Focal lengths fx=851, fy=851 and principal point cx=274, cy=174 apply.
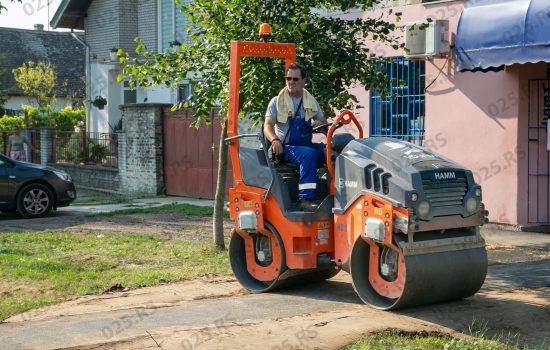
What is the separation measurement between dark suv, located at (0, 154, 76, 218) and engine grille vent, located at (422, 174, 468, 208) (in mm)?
11385

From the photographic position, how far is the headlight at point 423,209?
718cm

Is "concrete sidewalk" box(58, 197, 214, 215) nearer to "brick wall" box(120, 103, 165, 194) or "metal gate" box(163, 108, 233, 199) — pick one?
"metal gate" box(163, 108, 233, 199)

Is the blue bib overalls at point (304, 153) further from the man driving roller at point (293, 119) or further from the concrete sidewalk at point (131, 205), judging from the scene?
the concrete sidewalk at point (131, 205)

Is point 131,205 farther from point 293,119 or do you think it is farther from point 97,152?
point 293,119

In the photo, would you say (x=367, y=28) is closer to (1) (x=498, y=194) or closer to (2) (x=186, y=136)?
(1) (x=498, y=194)

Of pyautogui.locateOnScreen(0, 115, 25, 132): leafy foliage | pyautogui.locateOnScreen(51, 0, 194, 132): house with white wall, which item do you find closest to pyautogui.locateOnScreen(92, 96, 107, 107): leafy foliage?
pyautogui.locateOnScreen(51, 0, 194, 132): house with white wall

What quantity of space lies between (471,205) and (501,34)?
6154 mm

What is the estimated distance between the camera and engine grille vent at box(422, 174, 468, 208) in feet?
24.1

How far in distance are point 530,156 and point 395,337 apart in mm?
7804

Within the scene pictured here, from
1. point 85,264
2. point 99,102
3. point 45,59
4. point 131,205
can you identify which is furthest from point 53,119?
point 85,264

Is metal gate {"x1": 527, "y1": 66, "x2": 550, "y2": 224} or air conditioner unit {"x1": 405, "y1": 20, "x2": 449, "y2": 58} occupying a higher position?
air conditioner unit {"x1": 405, "y1": 20, "x2": 449, "y2": 58}

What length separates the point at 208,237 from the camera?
524 inches

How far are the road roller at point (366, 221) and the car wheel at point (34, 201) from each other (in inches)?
354

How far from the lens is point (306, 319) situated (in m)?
7.47
